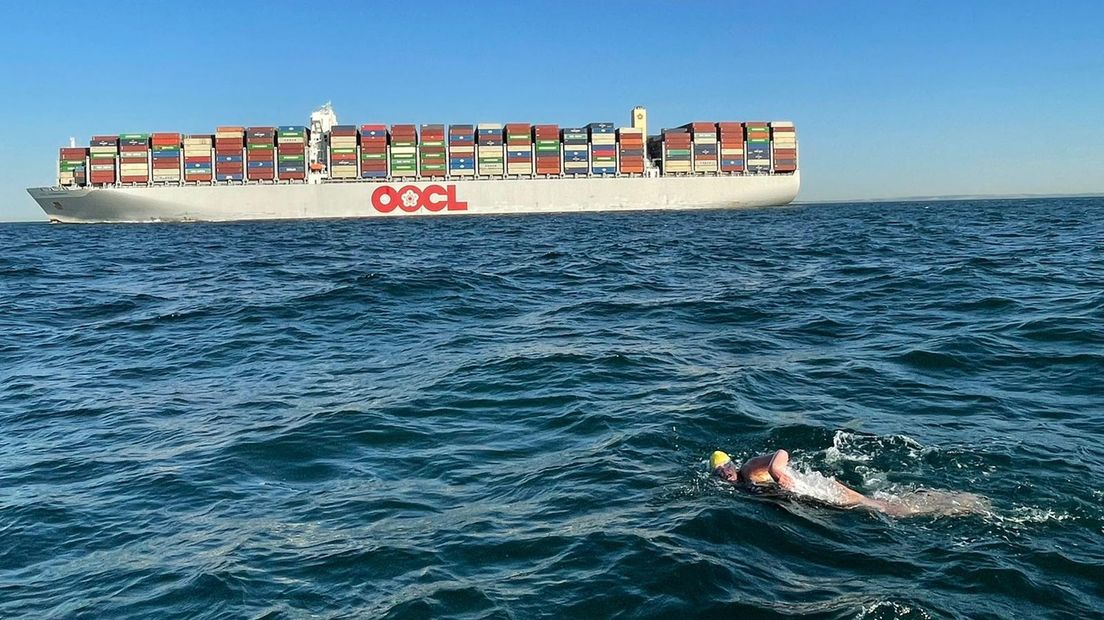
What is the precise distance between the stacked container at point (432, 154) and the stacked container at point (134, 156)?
23156mm

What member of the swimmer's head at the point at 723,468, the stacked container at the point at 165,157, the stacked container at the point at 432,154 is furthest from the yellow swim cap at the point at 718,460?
the stacked container at the point at 165,157

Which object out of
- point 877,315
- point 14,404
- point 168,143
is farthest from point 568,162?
point 14,404

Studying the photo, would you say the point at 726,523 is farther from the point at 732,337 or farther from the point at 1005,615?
the point at 732,337

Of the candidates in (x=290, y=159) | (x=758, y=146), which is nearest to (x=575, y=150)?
(x=758, y=146)

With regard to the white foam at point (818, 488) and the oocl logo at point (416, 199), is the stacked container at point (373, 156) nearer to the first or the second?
the oocl logo at point (416, 199)

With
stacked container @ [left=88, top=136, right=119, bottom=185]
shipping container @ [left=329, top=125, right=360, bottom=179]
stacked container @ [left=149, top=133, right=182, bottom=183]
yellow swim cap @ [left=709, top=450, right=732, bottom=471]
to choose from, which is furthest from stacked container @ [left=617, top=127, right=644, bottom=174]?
yellow swim cap @ [left=709, top=450, right=732, bottom=471]

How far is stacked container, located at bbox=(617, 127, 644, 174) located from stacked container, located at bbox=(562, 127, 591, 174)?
9.88 feet

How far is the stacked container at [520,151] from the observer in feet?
236

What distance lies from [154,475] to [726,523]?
185 inches

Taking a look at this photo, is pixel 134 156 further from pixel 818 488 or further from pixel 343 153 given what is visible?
pixel 818 488

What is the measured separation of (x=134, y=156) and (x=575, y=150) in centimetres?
3868

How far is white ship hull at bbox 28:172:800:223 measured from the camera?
205 ft

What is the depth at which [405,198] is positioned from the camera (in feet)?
227

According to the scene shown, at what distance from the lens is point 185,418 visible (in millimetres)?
8109
